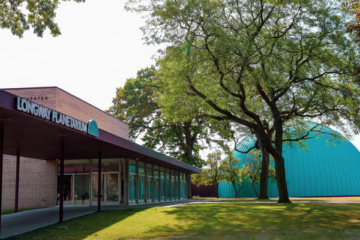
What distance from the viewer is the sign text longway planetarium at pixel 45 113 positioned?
1161 cm

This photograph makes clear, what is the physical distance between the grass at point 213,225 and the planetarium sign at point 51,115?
419 cm

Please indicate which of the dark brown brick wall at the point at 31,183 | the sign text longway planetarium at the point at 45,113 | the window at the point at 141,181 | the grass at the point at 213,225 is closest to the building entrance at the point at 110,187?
the window at the point at 141,181

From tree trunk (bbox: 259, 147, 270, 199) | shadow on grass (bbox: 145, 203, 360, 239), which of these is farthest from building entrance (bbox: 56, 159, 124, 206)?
tree trunk (bbox: 259, 147, 270, 199)

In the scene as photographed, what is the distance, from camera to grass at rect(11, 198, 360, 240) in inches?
531

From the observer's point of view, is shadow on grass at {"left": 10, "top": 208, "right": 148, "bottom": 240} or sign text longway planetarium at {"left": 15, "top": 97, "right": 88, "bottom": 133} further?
shadow on grass at {"left": 10, "top": 208, "right": 148, "bottom": 240}

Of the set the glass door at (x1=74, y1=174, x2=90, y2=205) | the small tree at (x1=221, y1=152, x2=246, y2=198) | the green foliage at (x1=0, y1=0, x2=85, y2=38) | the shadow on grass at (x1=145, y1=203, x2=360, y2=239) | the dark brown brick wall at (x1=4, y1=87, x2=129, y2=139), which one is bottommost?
the shadow on grass at (x1=145, y1=203, x2=360, y2=239)

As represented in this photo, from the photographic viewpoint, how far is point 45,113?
13.0m

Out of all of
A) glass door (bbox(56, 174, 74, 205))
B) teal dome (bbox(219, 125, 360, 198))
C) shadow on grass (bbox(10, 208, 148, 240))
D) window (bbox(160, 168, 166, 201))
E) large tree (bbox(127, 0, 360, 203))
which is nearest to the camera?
shadow on grass (bbox(10, 208, 148, 240))

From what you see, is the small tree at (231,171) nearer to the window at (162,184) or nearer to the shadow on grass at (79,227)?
the window at (162,184)

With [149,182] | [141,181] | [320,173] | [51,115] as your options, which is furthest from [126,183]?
[320,173]

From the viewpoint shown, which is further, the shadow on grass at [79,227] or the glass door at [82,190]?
the glass door at [82,190]

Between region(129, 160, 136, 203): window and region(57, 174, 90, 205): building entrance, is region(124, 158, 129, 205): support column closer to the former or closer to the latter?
region(129, 160, 136, 203): window

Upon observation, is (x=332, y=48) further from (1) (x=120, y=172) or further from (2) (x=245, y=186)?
(2) (x=245, y=186)

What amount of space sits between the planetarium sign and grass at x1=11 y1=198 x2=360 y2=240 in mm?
4191
